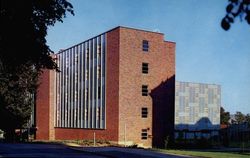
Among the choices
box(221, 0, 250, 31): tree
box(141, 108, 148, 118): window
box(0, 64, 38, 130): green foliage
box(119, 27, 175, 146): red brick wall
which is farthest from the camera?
box(0, 64, 38, 130): green foliage

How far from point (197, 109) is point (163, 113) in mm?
11312

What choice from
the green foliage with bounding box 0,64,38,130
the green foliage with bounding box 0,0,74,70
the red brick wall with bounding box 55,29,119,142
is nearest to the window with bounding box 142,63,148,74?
the red brick wall with bounding box 55,29,119,142

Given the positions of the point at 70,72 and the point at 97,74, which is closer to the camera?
the point at 97,74

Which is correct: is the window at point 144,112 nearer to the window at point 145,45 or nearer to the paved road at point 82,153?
the window at point 145,45

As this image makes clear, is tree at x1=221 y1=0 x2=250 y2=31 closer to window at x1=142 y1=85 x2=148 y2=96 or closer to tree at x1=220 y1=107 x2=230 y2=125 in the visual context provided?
window at x1=142 y1=85 x2=148 y2=96

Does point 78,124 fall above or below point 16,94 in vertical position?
below

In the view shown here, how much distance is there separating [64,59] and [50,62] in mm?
42536

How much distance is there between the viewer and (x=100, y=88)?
50.5 meters

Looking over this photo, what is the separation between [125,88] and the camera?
155 ft

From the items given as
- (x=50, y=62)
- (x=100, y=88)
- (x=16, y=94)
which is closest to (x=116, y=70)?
(x=100, y=88)

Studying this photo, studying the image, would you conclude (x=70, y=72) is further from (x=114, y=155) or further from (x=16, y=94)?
(x=114, y=155)

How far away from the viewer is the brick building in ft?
154

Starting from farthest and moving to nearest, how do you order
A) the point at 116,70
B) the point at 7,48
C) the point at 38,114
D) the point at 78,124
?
the point at 38,114
the point at 78,124
the point at 116,70
the point at 7,48

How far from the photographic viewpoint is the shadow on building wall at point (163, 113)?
4899cm
